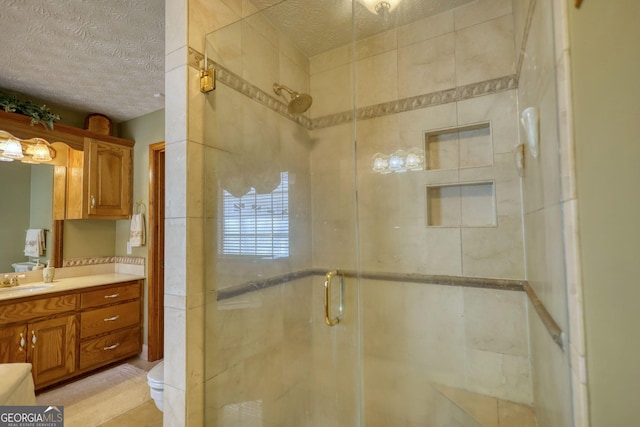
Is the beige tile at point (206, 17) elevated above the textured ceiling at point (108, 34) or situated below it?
below

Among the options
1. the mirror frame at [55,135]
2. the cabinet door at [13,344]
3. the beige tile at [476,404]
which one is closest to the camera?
the beige tile at [476,404]

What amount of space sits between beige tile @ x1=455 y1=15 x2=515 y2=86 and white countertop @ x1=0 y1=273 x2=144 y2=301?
3361 millimetres

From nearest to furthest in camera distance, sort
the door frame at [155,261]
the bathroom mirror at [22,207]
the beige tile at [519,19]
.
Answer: the beige tile at [519,19] < the bathroom mirror at [22,207] < the door frame at [155,261]

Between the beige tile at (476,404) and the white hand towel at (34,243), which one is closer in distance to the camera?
the beige tile at (476,404)

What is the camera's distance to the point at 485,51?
157cm

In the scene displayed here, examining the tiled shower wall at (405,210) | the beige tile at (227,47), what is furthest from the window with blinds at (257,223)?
the beige tile at (227,47)

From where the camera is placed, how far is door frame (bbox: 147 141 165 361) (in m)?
2.92

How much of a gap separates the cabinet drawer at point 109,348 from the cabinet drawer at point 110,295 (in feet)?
1.08

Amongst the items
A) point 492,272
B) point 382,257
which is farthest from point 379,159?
point 492,272

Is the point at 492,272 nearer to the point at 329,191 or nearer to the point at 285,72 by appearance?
the point at 329,191

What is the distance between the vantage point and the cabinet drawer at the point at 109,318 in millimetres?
2551

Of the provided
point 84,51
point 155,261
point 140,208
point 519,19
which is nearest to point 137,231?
point 140,208

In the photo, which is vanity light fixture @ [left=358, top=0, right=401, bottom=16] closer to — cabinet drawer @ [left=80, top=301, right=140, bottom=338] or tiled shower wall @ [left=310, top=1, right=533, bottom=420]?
tiled shower wall @ [left=310, top=1, right=533, bottom=420]

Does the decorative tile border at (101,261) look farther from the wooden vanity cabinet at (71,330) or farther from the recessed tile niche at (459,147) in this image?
the recessed tile niche at (459,147)
